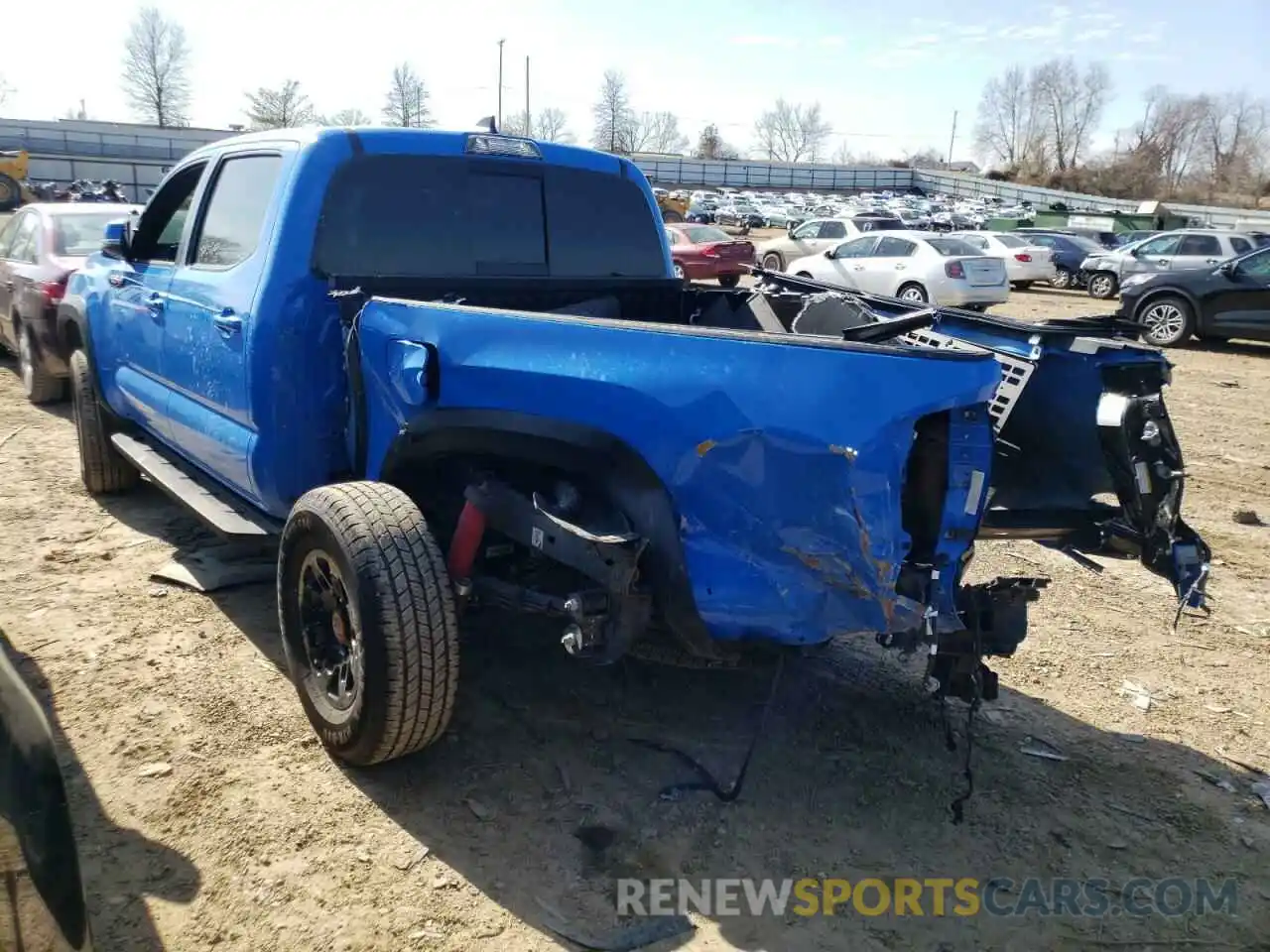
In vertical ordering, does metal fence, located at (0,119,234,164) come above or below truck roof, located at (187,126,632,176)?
above

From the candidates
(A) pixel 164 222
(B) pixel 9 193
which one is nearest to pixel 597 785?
(A) pixel 164 222

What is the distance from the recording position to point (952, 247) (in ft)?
58.7

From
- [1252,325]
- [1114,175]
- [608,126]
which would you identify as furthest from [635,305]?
[608,126]

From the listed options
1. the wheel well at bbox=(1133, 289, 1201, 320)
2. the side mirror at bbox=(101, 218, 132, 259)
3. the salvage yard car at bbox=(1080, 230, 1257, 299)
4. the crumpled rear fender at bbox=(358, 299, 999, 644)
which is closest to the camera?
the crumpled rear fender at bbox=(358, 299, 999, 644)

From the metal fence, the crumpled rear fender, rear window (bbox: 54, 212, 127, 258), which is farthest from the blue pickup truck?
the metal fence

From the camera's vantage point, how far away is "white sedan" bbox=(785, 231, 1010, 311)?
659 inches

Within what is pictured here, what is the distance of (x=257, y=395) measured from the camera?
356cm

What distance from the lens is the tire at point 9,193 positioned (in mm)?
33188

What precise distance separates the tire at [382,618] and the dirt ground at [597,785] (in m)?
→ 0.25

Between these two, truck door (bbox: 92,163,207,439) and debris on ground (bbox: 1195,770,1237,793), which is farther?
truck door (bbox: 92,163,207,439)

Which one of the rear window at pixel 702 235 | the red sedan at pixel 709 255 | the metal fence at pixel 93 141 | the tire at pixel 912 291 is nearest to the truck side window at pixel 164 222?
the tire at pixel 912 291

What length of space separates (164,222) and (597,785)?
147 inches

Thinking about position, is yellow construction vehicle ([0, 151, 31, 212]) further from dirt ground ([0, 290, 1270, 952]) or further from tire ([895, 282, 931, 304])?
dirt ground ([0, 290, 1270, 952])

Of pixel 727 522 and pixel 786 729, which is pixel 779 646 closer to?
pixel 727 522
